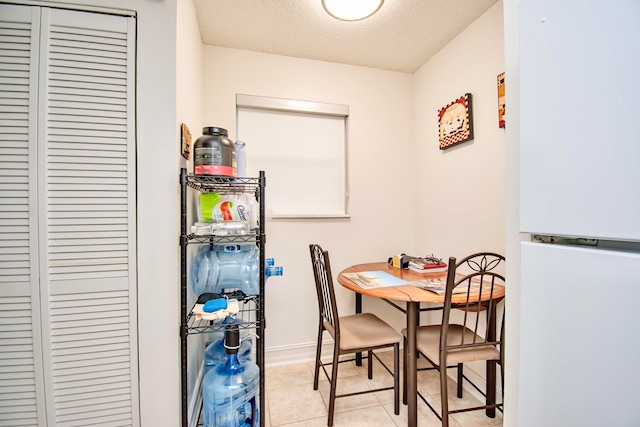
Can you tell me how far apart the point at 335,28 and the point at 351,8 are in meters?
0.30

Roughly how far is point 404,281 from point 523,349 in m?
1.12

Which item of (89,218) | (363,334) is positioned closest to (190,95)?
(89,218)

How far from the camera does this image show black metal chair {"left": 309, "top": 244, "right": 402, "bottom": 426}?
4.99ft

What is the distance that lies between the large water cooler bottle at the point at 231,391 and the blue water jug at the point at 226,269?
251mm

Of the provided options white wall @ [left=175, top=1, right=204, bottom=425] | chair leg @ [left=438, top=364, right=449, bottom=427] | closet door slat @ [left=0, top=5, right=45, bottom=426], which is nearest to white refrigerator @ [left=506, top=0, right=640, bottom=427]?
chair leg @ [left=438, top=364, right=449, bottom=427]

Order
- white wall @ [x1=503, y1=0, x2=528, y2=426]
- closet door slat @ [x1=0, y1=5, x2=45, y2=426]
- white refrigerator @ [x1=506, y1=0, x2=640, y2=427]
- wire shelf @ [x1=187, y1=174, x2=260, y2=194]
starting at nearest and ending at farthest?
white refrigerator @ [x1=506, y1=0, x2=640, y2=427]
white wall @ [x1=503, y1=0, x2=528, y2=426]
closet door slat @ [x1=0, y1=5, x2=45, y2=426]
wire shelf @ [x1=187, y1=174, x2=260, y2=194]

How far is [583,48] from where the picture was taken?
0.51 metres

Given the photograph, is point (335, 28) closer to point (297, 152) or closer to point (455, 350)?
point (297, 152)

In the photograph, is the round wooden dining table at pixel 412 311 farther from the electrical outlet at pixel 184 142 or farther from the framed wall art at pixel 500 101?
the electrical outlet at pixel 184 142

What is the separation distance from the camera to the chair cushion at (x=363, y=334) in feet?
5.08

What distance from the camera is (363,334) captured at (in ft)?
5.41

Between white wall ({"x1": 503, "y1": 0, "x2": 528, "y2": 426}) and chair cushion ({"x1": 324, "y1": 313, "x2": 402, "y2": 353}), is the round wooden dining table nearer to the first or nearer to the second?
chair cushion ({"x1": 324, "y1": 313, "x2": 402, "y2": 353})

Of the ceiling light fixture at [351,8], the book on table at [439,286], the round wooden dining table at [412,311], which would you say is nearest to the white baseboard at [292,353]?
the round wooden dining table at [412,311]

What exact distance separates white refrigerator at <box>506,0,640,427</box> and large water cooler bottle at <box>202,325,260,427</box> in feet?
3.84
